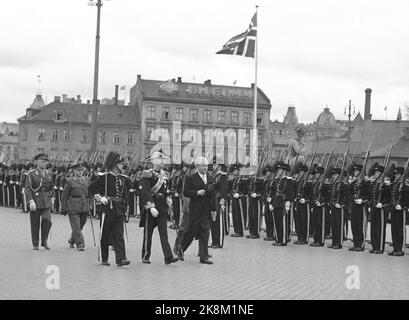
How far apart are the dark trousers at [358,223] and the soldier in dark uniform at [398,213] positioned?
1.09 meters

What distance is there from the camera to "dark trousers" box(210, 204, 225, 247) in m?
17.1

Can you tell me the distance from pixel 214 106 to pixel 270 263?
286ft

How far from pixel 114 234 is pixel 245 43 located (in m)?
19.4

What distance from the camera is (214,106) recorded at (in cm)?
10088

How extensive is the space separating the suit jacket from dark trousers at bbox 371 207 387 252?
173 inches

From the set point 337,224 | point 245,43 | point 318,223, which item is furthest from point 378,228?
point 245,43

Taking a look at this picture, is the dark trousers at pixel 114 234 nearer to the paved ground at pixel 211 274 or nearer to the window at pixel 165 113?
the paved ground at pixel 211 274

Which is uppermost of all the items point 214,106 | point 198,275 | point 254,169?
point 214,106

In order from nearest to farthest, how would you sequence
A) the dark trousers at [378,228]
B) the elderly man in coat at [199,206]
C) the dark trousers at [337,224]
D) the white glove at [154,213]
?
the white glove at [154,213], the elderly man in coat at [199,206], the dark trousers at [378,228], the dark trousers at [337,224]

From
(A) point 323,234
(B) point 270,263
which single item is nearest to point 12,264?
(B) point 270,263

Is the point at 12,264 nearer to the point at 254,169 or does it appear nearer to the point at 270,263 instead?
the point at 270,263

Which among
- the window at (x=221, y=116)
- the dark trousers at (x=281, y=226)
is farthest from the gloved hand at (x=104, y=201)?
the window at (x=221, y=116)

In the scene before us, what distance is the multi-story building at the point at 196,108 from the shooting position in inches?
3898
